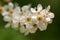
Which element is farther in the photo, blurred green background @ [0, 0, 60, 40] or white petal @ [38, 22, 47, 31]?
blurred green background @ [0, 0, 60, 40]

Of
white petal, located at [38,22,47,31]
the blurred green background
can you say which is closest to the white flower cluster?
white petal, located at [38,22,47,31]

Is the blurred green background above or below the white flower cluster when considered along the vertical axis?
below

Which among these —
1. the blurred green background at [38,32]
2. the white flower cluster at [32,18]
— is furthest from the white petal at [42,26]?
the blurred green background at [38,32]

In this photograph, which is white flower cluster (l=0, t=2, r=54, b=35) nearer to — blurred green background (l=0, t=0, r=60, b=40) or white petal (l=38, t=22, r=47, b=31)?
white petal (l=38, t=22, r=47, b=31)

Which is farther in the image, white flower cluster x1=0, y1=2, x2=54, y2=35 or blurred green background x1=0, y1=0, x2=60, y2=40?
blurred green background x1=0, y1=0, x2=60, y2=40

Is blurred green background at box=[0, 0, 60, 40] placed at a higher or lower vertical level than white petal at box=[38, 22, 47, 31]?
lower

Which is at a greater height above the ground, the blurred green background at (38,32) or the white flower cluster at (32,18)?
the white flower cluster at (32,18)

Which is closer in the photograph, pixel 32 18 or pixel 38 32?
pixel 32 18

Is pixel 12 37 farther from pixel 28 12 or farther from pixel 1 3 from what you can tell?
pixel 28 12

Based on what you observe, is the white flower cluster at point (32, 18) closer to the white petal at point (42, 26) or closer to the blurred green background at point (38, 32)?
the white petal at point (42, 26)

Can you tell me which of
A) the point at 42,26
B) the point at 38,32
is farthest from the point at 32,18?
the point at 38,32

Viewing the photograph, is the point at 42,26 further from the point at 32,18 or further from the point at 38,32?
the point at 38,32

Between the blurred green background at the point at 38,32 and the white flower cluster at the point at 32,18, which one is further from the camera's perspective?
the blurred green background at the point at 38,32
